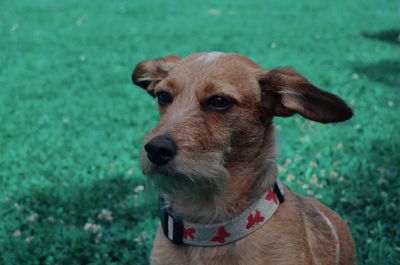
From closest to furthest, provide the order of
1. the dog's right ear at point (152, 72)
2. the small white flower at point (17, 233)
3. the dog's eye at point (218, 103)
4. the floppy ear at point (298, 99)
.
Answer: the floppy ear at point (298, 99), the dog's eye at point (218, 103), the dog's right ear at point (152, 72), the small white flower at point (17, 233)

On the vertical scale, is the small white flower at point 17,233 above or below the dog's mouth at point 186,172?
below

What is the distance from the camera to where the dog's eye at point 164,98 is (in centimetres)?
370

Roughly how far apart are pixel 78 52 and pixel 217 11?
27.5ft

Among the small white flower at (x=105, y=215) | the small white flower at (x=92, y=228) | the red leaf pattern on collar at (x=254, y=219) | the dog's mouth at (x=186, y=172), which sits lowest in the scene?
the small white flower at (x=105, y=215)

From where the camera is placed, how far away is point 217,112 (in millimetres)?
3514

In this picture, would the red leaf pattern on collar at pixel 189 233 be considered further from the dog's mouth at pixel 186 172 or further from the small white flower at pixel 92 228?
the small white flower at pixel 92 228

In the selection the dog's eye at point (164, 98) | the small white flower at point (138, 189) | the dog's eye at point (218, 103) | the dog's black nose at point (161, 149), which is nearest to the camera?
the dog's black nose at point (161, 149)

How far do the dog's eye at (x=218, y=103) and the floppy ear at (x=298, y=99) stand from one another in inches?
10.8

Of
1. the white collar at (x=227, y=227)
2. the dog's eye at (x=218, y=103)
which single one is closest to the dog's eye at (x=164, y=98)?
the dog's eye at (x=218, y=103)

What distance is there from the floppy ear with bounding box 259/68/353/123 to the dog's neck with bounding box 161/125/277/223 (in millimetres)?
195

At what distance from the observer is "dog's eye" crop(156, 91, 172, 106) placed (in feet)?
12.1

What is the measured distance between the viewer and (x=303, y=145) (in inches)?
299

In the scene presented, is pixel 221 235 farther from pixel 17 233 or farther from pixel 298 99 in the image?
pixel 17 233

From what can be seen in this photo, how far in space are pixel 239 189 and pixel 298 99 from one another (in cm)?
66
